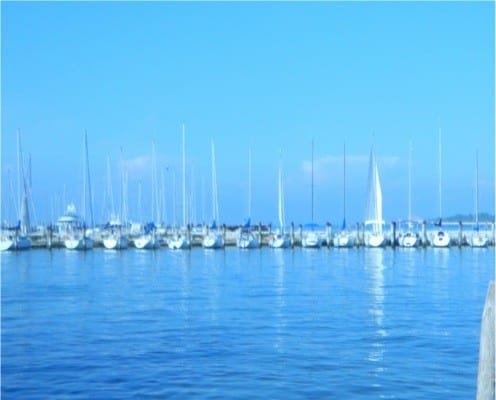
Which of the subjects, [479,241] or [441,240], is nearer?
[441,240]

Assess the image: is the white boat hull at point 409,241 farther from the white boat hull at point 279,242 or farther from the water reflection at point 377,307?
the water reflection at point 377,307

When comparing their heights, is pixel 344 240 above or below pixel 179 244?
below

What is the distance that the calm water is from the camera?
58.6 feet

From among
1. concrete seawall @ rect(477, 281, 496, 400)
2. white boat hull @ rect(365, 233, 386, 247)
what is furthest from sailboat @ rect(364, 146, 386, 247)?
concrete seawall @ rect(477, 281, 496, 400)

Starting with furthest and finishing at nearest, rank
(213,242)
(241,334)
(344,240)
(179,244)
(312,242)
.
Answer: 1. (312,242)
2. (344,240)
3. (213,242)
4. (179,244)
5. (241,334)

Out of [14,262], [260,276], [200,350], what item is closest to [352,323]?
[200,350]

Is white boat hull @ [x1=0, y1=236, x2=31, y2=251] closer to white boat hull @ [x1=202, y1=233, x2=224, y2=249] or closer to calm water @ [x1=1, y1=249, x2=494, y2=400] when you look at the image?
white boat hull @ [x1=202, y1=233, x2=224, y2=249]

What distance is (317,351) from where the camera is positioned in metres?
21.5

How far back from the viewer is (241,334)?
2445cm

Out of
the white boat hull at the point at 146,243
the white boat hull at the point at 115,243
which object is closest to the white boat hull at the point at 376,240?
the white boat hull at the point at 146,243

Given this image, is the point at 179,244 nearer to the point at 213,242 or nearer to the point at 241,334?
the point at 213,242

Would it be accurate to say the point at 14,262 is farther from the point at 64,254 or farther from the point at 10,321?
the point at 10,321

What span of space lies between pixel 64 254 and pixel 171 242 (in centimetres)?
1197

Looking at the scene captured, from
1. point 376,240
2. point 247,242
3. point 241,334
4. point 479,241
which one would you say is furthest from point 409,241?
point 241,334
